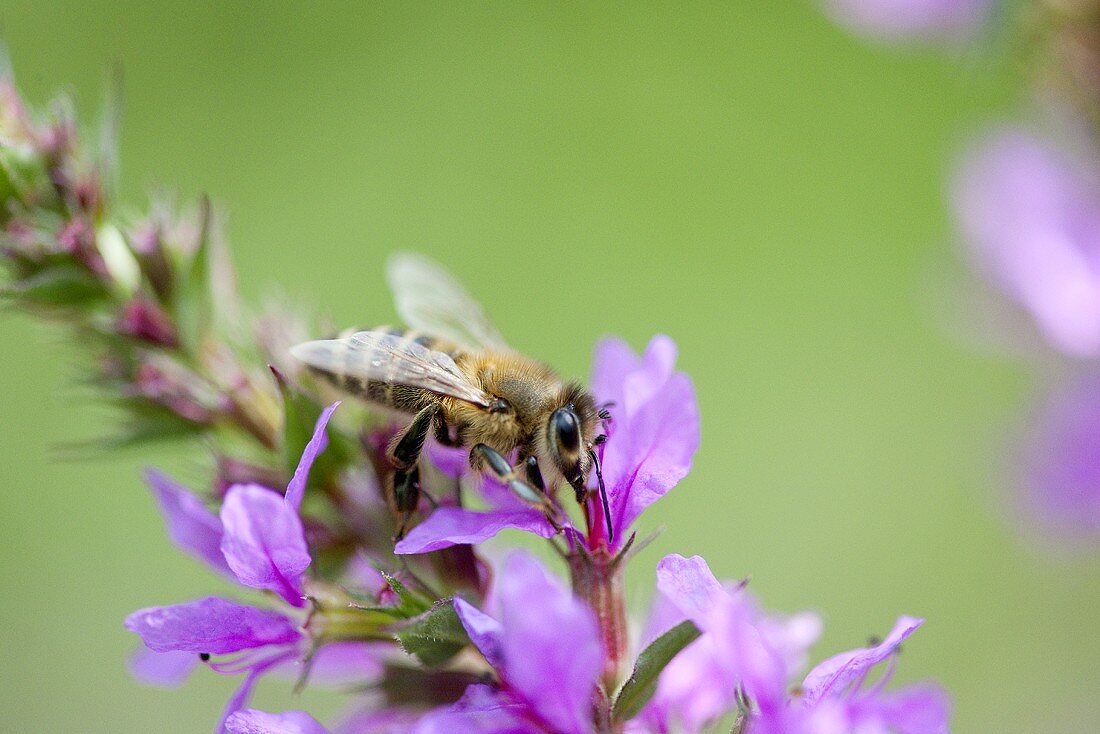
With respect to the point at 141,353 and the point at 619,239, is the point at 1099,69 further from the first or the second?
the point at 619,239

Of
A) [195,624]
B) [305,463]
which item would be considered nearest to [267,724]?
[195,624]

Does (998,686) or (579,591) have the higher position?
(579,591)

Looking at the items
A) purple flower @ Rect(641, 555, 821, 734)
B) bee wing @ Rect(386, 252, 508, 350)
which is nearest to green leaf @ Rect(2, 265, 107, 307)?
bee wing @ Rect(386, 252, 508, 350)

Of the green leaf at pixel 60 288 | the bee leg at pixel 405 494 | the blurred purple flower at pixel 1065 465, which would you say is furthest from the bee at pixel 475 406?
the blurred purple flower at pixel 1065 465

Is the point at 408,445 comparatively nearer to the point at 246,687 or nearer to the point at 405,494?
the point at 405,494

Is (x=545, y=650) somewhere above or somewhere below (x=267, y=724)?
above

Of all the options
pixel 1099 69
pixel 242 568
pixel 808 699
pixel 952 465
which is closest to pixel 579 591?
pixel 808 699

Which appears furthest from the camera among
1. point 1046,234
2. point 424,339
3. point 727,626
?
point 1046,234
